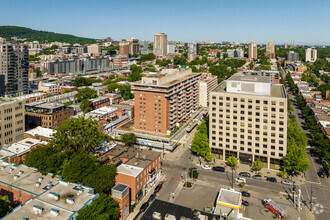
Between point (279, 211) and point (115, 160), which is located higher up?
point (115, 160)

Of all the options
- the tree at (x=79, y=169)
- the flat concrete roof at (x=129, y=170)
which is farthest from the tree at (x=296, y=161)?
the tree at (x=79, y=169)

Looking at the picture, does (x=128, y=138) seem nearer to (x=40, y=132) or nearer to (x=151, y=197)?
(x=151, y=197)

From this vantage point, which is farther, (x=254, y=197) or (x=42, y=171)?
(x=254, y=197)

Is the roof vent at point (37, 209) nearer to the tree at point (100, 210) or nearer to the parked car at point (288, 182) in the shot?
the tree at point (100, 210)

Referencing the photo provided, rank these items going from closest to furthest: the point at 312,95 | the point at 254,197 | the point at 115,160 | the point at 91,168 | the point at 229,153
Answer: the point at 91,168 < the point at 254,197 < the point at 115,160 < the point at 229,153 < the point at 312,95

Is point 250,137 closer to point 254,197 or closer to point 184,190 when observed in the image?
point 254,197

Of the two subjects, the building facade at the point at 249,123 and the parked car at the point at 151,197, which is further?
the building facade at the point at 249,123

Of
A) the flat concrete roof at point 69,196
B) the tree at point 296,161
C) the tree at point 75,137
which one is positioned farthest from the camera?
the tree at point 75,137

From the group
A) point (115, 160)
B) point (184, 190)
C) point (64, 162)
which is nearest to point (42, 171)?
point (64, 162)
